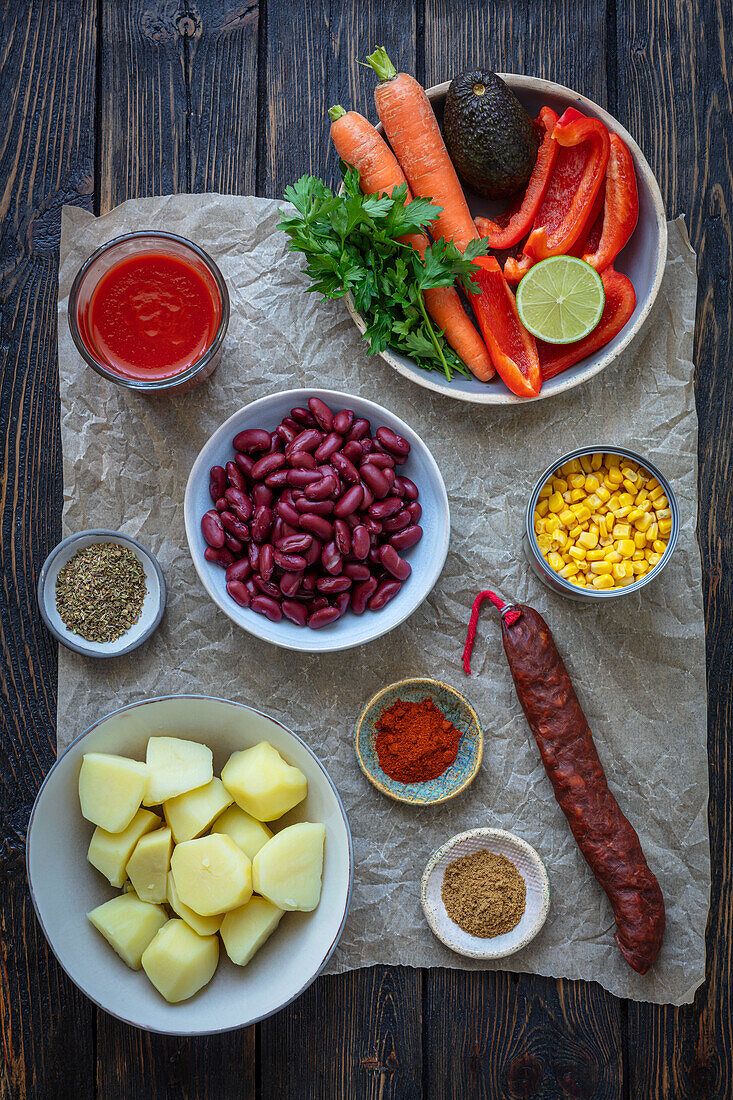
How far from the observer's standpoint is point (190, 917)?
6.65ft

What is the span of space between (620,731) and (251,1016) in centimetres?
126

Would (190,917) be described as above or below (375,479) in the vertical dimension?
below

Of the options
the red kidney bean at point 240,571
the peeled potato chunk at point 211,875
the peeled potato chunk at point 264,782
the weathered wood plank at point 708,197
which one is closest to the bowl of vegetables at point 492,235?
the weathered wood plank at point 708,197

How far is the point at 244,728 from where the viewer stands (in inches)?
82.4

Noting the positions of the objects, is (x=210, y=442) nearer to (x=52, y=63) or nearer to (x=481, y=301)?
(x=481, y=301)

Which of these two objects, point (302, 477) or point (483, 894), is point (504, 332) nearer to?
point (302, 477)

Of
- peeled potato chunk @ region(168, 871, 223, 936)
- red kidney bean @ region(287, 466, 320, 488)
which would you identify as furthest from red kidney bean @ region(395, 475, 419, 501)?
peeled potato chunk @ region(168, 871, 223, 936)

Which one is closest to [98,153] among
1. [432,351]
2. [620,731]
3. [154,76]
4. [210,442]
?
[154,76]

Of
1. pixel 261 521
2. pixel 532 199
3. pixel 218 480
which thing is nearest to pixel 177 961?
pixel 261 521

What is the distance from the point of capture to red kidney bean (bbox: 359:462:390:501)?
2053 mm

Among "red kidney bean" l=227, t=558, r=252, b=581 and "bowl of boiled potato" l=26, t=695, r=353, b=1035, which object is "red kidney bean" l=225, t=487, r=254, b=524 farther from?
A: "bowl of boiled potato" l=26, t=695, r=353, b=1035

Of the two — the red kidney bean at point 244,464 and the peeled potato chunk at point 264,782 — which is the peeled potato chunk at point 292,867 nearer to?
the peeled potato chunk at point 264,782

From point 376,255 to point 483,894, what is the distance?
1.78 m

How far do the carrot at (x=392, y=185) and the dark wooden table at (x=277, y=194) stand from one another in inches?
6.4
